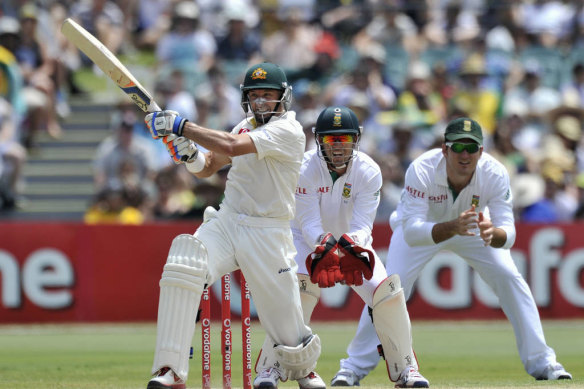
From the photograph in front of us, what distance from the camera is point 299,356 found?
7.34m

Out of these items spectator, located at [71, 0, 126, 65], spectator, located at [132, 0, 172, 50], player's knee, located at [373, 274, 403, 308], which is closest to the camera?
player's knee, located at [373, 274, 403, 308]

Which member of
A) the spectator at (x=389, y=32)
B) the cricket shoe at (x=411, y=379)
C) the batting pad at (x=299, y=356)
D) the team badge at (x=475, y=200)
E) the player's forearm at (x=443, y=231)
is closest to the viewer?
the batting pad at (x=299, y=356)

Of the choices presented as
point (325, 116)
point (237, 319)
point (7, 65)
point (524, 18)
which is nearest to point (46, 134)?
point (7, 65)

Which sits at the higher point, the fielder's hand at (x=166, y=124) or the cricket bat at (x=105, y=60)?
the cricket bat at (x=105, y=60)

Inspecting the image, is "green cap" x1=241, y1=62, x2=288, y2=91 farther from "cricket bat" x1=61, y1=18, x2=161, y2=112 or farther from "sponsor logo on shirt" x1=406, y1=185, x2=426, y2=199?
"sponsor logo on shirt" x1=406, y1=185, x2=426, y2=199

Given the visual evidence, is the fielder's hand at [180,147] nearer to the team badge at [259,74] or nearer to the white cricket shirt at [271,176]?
the white cricket shirt at [271,176]

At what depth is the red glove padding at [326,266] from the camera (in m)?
7.76

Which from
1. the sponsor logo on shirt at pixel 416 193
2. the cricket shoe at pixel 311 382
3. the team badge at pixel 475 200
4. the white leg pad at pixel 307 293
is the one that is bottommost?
the cricket shoe at pixel 311 382

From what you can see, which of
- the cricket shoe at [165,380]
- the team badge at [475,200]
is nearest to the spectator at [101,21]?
the team badge at [475,200]

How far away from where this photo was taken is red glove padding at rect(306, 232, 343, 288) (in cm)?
776

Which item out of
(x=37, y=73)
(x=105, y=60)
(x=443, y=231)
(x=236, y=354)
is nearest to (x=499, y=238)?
(x=443, y=231)

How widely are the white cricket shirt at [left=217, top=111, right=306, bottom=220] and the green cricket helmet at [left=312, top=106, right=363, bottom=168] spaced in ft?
2.64

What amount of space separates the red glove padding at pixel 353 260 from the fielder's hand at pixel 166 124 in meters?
1.54

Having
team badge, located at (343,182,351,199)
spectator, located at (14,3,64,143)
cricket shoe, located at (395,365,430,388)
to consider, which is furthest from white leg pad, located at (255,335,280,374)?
spectator, located at (14,3,64,143)
